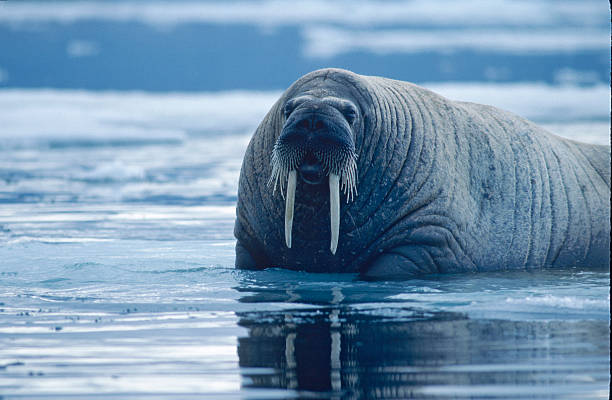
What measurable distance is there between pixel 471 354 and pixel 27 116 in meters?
24.8

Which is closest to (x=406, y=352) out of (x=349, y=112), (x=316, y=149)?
(x=316, y=149)

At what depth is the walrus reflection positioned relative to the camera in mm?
4168

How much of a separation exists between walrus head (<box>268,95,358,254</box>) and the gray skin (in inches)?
1.0

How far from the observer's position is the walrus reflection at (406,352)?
4.17 metres

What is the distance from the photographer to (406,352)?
4.75 metres

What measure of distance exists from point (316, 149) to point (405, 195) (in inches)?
40.8

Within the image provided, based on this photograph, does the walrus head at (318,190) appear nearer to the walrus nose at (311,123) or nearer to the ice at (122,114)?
the walrus nose at (311,123)

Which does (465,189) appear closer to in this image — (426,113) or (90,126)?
(426,113)

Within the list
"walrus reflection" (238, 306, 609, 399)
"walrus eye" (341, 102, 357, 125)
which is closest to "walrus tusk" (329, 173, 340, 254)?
"walrus eye" (341, 102, 357, 125)

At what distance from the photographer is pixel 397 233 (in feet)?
24.5

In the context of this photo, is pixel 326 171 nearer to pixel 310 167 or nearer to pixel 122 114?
pixel 310 167

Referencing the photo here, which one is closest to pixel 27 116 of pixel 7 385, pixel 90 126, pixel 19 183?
pixel 90 126

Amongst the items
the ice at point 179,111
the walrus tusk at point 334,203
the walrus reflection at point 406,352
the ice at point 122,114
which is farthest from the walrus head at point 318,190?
the ice at point 122,114

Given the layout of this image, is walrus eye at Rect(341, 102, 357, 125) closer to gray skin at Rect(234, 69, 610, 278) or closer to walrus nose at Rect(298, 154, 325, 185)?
gray skin at Rect(234, 69, 610, 278)
